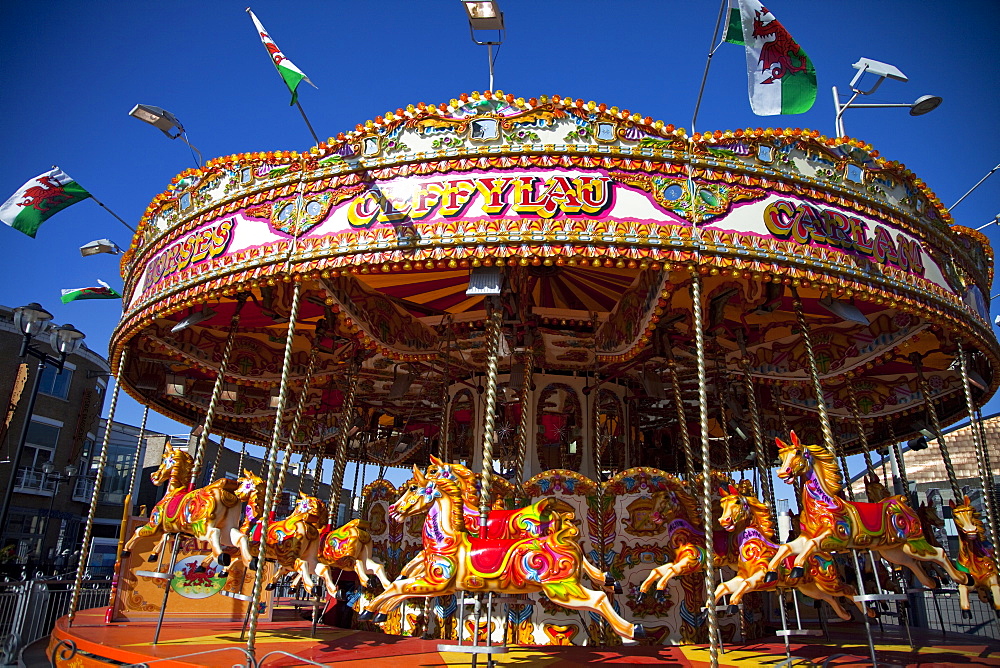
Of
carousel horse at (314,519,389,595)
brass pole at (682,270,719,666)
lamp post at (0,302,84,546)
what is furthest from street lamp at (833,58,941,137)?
lamp post at (0,302,84,546)

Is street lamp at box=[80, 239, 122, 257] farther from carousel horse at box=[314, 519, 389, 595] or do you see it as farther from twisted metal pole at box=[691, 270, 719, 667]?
twisted metal pole at box=[691, 270, 719, 667]

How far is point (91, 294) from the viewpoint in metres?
12.6

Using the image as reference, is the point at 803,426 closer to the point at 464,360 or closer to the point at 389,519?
the point at 464,360

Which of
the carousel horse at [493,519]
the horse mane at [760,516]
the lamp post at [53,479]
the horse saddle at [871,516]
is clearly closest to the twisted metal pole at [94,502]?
the carousel horse at [493,519]

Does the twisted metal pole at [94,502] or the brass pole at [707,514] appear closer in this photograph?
the brass pole at [707,514]

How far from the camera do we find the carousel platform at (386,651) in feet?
21.0

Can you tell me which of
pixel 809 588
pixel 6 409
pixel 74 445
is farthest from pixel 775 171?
pixel 74 445

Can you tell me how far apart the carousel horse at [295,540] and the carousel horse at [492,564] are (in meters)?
2.10

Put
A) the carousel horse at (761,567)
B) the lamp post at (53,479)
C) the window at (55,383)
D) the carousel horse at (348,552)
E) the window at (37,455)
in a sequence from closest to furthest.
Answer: the carousel horse at (761,567)
the carousel horse at (348,552)
the window at (37,455)
the lamp post at (53,479)
the window at (55,383)

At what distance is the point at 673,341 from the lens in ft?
35.2

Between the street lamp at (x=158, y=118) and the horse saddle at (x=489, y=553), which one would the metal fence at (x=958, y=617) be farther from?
the street lamp at (x=158, y=118)

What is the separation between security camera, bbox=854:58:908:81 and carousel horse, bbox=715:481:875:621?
6172 mm

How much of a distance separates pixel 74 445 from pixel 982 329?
30.5 metres

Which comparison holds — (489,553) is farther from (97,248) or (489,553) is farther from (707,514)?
(97,248)
